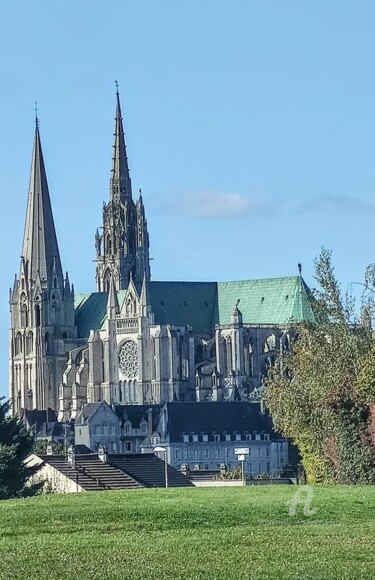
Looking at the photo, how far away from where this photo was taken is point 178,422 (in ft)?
535

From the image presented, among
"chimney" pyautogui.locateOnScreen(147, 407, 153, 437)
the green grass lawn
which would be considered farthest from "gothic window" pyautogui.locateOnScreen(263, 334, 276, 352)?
the green grass lawn

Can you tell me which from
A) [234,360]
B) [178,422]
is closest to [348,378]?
[178,422]

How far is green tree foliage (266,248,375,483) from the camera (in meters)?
63.0

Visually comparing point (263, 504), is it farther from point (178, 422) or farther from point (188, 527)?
point (178, 422)

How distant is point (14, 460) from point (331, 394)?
12.6 metres

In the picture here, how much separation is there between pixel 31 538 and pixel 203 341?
6381 inches

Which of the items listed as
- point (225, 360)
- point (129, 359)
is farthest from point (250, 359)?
point (129, 359)

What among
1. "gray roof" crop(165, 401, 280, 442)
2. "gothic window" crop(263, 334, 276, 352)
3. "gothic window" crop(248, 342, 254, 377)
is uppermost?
"gothic window" crop(263, 334, 276, 352)

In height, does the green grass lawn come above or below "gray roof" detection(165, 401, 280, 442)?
below

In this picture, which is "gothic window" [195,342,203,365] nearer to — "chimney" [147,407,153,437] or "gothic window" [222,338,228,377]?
"gothic window" [222,338,228,377]

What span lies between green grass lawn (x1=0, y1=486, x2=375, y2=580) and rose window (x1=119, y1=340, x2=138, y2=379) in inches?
5865

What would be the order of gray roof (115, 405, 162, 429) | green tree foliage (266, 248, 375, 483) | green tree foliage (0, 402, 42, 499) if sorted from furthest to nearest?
gray roof (115, 405, 162, 429)
green tree foliage (0, 402, 42, 499)
green tree foliage (266, 248, 375, 483)

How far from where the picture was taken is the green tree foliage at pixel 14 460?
67.3 metres

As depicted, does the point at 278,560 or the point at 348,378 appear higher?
the point at 348,378
